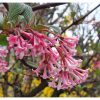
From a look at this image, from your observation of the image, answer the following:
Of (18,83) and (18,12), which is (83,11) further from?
(18,12)

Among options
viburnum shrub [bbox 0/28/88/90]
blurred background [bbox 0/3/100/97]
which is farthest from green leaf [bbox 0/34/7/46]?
blurred background [bbox 0/3/100/97]

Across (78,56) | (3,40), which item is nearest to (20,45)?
(3,40)

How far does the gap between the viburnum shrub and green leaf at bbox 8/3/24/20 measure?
84 mm

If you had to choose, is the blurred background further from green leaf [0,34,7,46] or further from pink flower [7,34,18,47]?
pink flower [7,34,18,47]

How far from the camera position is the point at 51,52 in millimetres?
776

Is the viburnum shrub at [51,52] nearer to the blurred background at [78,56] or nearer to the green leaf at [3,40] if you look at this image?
the green leaf at [3,40]

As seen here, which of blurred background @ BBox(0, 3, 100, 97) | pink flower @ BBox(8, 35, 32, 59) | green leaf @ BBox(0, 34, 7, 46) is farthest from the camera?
blurred background @ BBox(0, 3, 100, 97)

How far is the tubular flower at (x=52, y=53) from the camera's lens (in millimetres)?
743

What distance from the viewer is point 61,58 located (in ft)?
2.66

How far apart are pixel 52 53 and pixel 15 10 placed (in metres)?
0.18

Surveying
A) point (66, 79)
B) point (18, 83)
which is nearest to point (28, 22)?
point (66, 79)

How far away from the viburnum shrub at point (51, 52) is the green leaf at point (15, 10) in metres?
0.08

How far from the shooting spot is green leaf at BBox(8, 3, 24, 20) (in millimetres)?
858

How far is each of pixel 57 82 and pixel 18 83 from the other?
75.5 inches
